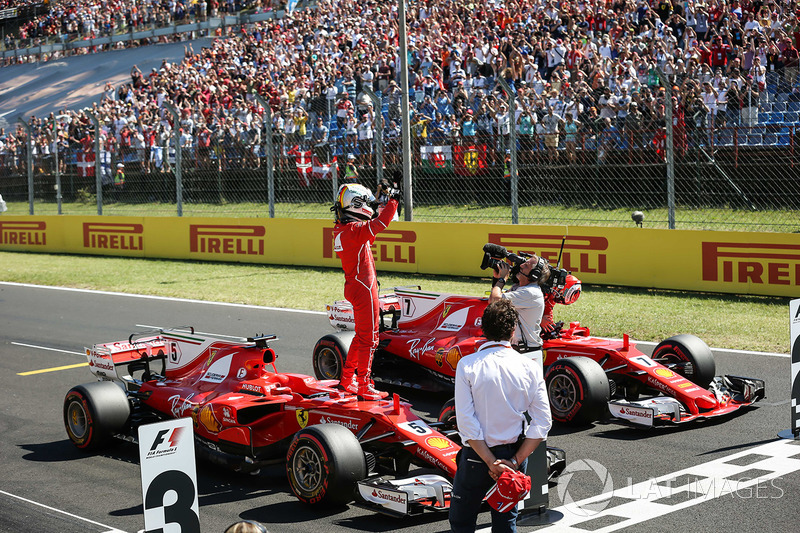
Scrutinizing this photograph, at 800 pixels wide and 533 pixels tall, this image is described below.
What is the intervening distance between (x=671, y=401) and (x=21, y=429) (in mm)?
6179

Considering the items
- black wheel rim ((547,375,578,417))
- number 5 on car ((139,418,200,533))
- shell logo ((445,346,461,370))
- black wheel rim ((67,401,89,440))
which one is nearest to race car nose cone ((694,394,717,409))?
black wheel rim ((547,375,578,417))

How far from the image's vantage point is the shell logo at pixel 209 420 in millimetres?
7559

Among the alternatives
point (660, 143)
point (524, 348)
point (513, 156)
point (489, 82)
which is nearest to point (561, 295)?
point (524, 348)

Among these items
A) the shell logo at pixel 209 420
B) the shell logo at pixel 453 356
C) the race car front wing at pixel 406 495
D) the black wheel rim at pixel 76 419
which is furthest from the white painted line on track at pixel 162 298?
the race car front wing at pixel 406 495

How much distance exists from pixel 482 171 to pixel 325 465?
11.0m

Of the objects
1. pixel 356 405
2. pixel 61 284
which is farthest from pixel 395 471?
pixel 61 284

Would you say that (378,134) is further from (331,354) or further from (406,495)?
(406,495)

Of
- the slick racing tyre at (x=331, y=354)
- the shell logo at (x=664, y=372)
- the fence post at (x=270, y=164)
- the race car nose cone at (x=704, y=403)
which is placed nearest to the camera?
the race car nose cone at (x=704, y=403)

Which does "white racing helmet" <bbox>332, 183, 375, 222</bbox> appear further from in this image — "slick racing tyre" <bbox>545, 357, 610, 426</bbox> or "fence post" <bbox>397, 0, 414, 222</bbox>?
"fence post" <bbox>397, 0, 414, 222</bbox>

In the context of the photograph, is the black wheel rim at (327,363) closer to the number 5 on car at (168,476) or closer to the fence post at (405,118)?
the number 5 on car at (168,476)

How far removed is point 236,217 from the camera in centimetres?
2042

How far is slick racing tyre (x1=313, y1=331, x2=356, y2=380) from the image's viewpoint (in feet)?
32.6

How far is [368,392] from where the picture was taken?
Answer: 303 inches

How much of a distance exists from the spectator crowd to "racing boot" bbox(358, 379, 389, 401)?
8.37m
